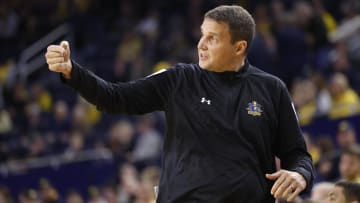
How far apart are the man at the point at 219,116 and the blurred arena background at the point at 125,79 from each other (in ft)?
10.4

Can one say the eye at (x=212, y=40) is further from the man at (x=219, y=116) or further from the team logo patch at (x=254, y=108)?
the team logo patch at (x=254, y=108)

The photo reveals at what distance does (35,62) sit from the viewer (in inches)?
628

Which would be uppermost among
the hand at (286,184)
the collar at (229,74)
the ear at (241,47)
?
the ear at (241,47)

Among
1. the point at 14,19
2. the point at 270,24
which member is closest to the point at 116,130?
the point at 270,24

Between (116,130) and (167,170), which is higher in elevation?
(167,170)

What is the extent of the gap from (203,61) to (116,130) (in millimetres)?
8096

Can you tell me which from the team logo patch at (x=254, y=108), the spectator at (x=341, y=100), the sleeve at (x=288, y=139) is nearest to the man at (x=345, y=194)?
the sleeve at (x=288, y=139)

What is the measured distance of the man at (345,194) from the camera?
4898mm

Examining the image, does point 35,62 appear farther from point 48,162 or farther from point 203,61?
point 203,61

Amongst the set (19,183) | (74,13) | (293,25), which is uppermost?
(74,13)

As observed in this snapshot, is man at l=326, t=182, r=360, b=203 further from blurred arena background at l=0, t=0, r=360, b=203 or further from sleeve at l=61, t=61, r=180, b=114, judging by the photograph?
blurred arena background at l=0, t=0, r=360, b=203

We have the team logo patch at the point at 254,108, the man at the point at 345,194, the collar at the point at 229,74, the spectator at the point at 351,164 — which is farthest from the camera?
the spectator at the point at 351,164

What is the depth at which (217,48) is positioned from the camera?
3893 mm

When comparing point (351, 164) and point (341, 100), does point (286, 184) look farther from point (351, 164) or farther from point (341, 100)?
point (341, 100)
